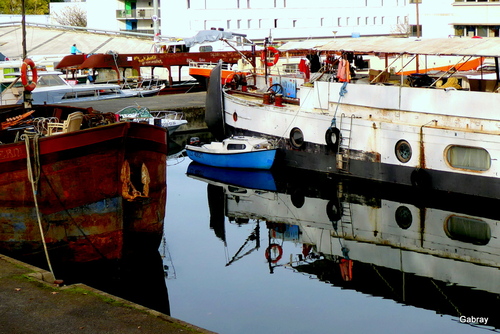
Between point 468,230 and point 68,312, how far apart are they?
1215 cm

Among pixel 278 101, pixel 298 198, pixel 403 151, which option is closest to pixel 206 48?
pixel 278 101

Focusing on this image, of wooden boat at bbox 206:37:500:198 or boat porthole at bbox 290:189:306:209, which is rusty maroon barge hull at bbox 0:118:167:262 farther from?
wooden boat at bbox 206:37:500:198

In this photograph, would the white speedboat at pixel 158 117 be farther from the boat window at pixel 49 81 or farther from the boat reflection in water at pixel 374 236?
the boat window at pixel 49 81

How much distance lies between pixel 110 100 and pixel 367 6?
118 feet

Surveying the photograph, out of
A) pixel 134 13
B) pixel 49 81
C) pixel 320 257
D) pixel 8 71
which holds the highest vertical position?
pixel 134 13

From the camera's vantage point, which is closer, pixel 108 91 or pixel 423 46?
pixel 423 46

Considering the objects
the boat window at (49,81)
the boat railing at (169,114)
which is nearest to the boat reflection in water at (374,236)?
the boat railing at (169,114)

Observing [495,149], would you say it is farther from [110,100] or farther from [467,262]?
[110,100]

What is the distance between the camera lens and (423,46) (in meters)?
25.2

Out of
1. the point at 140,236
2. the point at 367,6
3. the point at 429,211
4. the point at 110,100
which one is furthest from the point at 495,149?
the point at 367,6

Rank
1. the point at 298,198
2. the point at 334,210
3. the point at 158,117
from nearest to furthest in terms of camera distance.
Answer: the point at 334,210, the point at 298,198, the point at 158,117

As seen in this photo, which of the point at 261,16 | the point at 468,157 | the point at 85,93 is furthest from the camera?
the point at 261,16

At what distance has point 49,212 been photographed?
17.2 m

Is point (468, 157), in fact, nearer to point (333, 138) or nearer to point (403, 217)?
point (403, 217)
